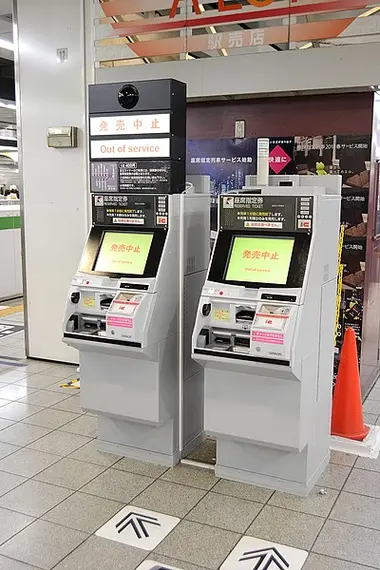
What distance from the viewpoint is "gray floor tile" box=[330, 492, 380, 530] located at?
315 centimetres

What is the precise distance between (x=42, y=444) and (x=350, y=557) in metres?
2.08

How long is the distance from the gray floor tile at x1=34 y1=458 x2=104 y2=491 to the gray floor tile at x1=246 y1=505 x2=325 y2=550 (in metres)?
1.02

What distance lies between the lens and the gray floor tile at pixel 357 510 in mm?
3148

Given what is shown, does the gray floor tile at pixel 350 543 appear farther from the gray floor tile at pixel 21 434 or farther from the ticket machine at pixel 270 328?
the gray floor tile at pixel 21 434

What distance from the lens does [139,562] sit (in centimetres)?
281

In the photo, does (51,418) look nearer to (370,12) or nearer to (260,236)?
(260,236)

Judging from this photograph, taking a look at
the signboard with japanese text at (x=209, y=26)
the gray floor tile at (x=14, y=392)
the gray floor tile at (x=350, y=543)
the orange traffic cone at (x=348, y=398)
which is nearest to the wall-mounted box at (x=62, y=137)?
the signboard with japanese text at (x=209, y=26)

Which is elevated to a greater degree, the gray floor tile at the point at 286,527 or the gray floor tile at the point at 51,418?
the gray floor tile at the point at 51,418

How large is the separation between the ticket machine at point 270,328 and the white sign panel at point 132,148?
20.0 inches

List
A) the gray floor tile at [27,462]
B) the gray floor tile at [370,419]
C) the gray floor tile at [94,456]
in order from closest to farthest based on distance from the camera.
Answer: the gray floor tile at [27,462] → the gray floor tile at [94,456] → the gray floor tile at [370,419]

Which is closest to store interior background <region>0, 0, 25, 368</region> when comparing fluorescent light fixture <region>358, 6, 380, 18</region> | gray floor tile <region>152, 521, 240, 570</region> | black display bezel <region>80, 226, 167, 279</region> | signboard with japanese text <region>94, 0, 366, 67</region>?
signboard with japanese text <region>94, 0, 366, 67</region>

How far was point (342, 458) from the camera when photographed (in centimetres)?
389

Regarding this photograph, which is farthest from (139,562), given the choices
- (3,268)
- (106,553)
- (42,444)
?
(3,268)

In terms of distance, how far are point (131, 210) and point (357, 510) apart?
6.65 feet
